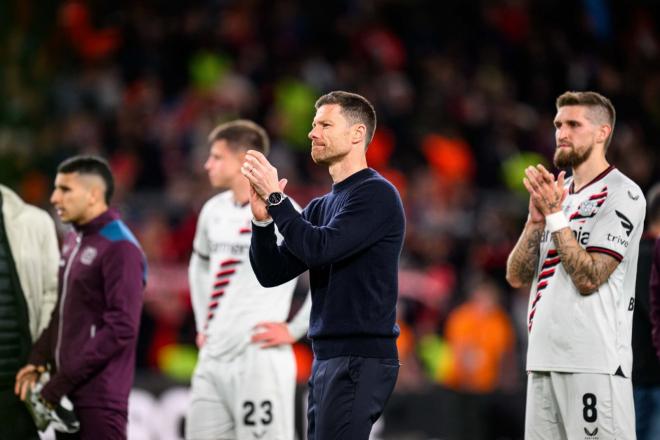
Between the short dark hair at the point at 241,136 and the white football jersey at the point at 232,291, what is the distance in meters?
0.40

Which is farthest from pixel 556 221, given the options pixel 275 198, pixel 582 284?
pixel 275 198

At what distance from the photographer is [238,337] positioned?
7504 millimetres

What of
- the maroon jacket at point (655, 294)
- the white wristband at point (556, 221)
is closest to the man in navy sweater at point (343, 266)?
the white wristband at point (556, 221)

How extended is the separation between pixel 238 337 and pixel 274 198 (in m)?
2.06

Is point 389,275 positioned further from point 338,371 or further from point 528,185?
point 528,185

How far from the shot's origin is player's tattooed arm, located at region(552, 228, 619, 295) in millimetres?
6047

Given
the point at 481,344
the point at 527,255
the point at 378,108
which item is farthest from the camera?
the point at 378,108

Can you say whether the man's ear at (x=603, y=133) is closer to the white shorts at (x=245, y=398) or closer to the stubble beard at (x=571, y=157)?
the stubble beard at (x=571, y=157)

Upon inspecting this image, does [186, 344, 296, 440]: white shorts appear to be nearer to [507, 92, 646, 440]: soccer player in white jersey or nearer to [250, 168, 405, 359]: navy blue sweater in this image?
[250, 168, 405, 359]: navy blue sweater

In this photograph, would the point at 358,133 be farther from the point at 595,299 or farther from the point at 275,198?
the point at 595,299

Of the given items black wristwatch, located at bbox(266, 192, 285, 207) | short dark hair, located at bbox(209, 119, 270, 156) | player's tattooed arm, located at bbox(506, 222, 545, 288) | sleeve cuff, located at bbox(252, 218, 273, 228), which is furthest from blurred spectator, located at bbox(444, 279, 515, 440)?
black wristwatch, located at bbox(266, 192, 285, 207)

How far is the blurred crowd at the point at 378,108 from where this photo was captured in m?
12.2

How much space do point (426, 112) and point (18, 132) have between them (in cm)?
529

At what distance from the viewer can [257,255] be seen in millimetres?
5871
